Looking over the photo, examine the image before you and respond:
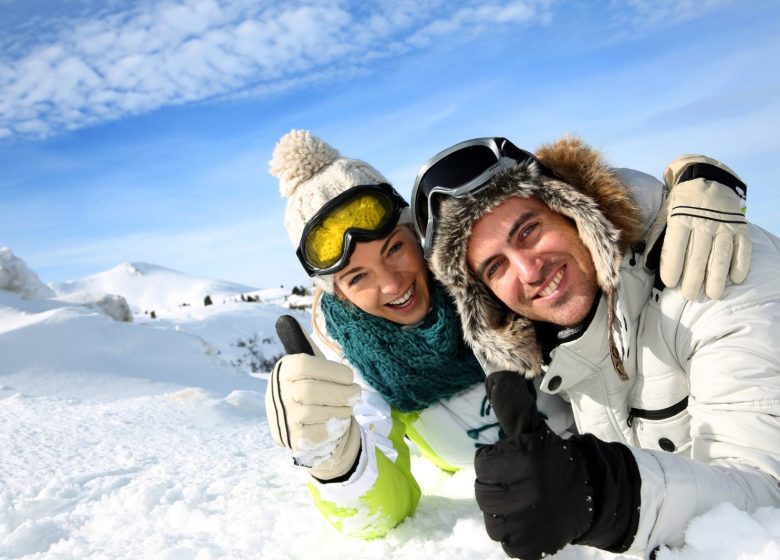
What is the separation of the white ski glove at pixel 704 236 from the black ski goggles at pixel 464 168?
0.46 metres

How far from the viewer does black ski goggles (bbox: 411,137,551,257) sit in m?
2.01

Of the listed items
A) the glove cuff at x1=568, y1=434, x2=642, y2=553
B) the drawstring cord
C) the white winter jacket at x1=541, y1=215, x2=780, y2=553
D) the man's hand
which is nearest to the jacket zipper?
the white winter jacket at x1=541, y1=215, x2=780, y2=553

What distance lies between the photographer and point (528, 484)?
121 cm

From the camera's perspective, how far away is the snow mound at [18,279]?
8180 millimetres

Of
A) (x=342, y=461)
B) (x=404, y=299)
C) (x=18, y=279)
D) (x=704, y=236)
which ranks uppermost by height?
(x=704, y=236)

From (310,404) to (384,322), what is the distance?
0.71 meters

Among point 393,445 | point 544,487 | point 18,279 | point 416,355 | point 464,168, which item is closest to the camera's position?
point 544,487

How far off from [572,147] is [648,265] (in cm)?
54

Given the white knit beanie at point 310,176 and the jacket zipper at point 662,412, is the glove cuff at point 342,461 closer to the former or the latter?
the white knit beanie at point 310,176

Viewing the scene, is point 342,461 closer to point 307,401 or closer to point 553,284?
point 307,401

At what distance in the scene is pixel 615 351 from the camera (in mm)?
1878

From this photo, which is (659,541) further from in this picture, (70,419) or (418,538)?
(70,419)

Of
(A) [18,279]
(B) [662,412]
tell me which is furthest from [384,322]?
(A) [18,279]

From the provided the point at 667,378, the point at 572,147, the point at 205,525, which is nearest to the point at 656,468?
the point at 667,378
